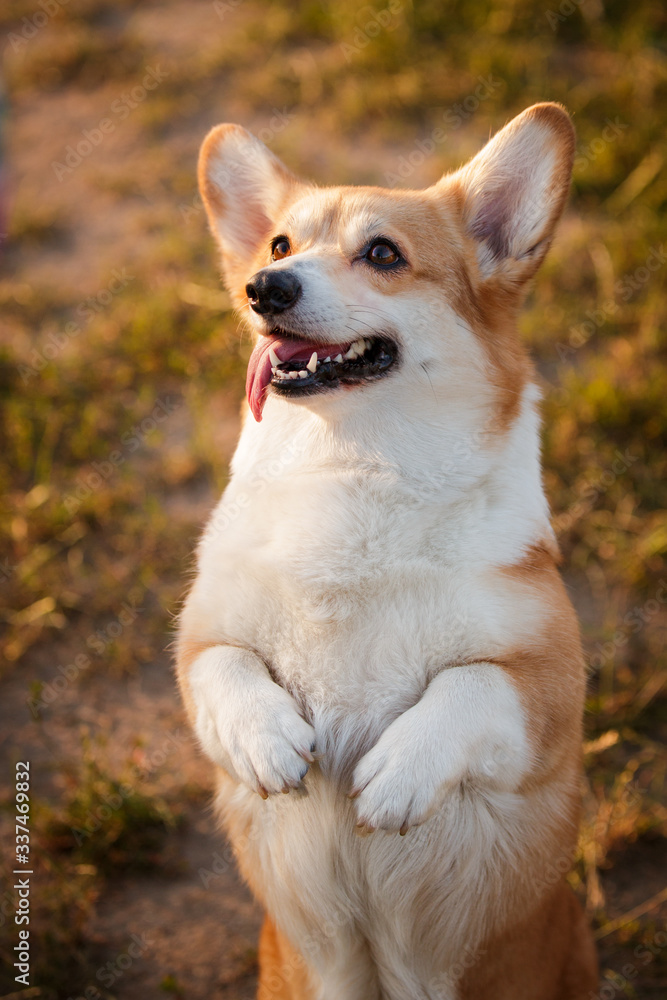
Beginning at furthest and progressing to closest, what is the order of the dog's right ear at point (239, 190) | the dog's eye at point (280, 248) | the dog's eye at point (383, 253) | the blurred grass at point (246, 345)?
the blurred grass at point (246, 345) → the dog's right ear at point (239, 190) → the dog's eye at point (280, 248) → the dog's eye at point (383, 253)

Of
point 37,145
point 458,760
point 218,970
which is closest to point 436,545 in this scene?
point 458,760

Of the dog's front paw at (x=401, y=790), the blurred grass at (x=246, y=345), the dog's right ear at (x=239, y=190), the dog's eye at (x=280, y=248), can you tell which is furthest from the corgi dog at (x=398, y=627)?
the blurred grass at (x=246, y=345)

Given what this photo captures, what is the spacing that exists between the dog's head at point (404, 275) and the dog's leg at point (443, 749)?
0.76m

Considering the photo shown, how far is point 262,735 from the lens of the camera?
1.86m

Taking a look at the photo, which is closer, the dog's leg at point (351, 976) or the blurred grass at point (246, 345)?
the dog's leg at point (351, 976)

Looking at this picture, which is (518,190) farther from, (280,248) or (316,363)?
(316,363)

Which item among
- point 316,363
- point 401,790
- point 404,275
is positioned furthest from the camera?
point 404,275

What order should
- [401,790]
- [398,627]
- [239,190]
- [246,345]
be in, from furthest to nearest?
[246,345] < [239,190] < [398,627] < [401,790]

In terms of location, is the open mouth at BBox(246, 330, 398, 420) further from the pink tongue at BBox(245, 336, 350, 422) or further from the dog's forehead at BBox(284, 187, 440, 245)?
the dog's forehead at BBox(284, 187, 440, 245)

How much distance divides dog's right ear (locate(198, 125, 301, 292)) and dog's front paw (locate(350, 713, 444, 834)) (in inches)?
64.2

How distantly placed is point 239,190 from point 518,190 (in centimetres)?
91

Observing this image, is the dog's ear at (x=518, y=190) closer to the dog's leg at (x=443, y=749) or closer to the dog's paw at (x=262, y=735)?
the dog's leg at (x=443, y=749)

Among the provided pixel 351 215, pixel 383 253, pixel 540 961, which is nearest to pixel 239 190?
pixel 351 215

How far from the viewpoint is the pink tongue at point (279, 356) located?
2.22 metres
